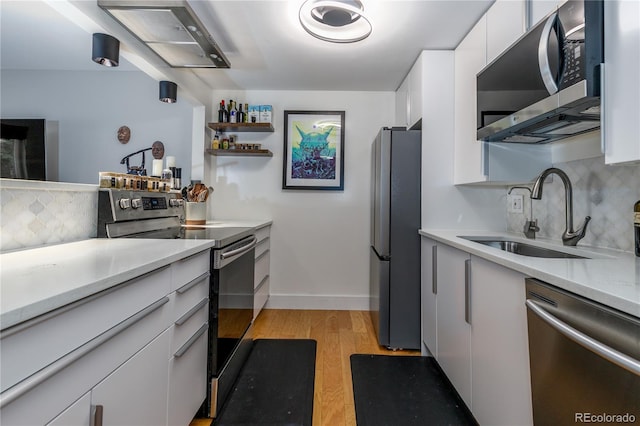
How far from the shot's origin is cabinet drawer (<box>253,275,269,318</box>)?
92.5 inches

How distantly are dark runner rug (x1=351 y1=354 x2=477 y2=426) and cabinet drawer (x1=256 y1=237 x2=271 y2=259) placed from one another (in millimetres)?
1122

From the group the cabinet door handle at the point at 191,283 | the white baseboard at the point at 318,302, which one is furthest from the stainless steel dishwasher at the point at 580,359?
the white baseboard at the point at 318,302

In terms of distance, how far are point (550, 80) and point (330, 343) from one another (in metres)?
2.05

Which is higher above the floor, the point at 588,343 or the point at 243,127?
the point at 243,127

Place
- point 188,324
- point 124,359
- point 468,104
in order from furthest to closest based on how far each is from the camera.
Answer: point 468,104
point 188,324
point 124,359

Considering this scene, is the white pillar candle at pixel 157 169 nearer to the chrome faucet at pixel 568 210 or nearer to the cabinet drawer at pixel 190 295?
the cabinet drawer at pixel 190 295

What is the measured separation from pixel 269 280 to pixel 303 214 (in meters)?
0.77

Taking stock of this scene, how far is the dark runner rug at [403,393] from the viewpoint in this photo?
140cm

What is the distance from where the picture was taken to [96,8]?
1.49 meters

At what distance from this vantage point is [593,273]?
2.75 feet

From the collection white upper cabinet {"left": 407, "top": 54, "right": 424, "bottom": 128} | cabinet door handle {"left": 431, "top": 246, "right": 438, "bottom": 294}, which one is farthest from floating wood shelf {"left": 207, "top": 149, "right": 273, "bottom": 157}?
cabinet door handle {"left": 431, "top": 246, "right": 438, "bottom": 294}

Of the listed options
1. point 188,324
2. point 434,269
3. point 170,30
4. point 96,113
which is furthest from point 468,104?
point 96,113

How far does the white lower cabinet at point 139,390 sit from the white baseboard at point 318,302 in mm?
1930

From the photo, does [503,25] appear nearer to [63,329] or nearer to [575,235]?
[575,235]
